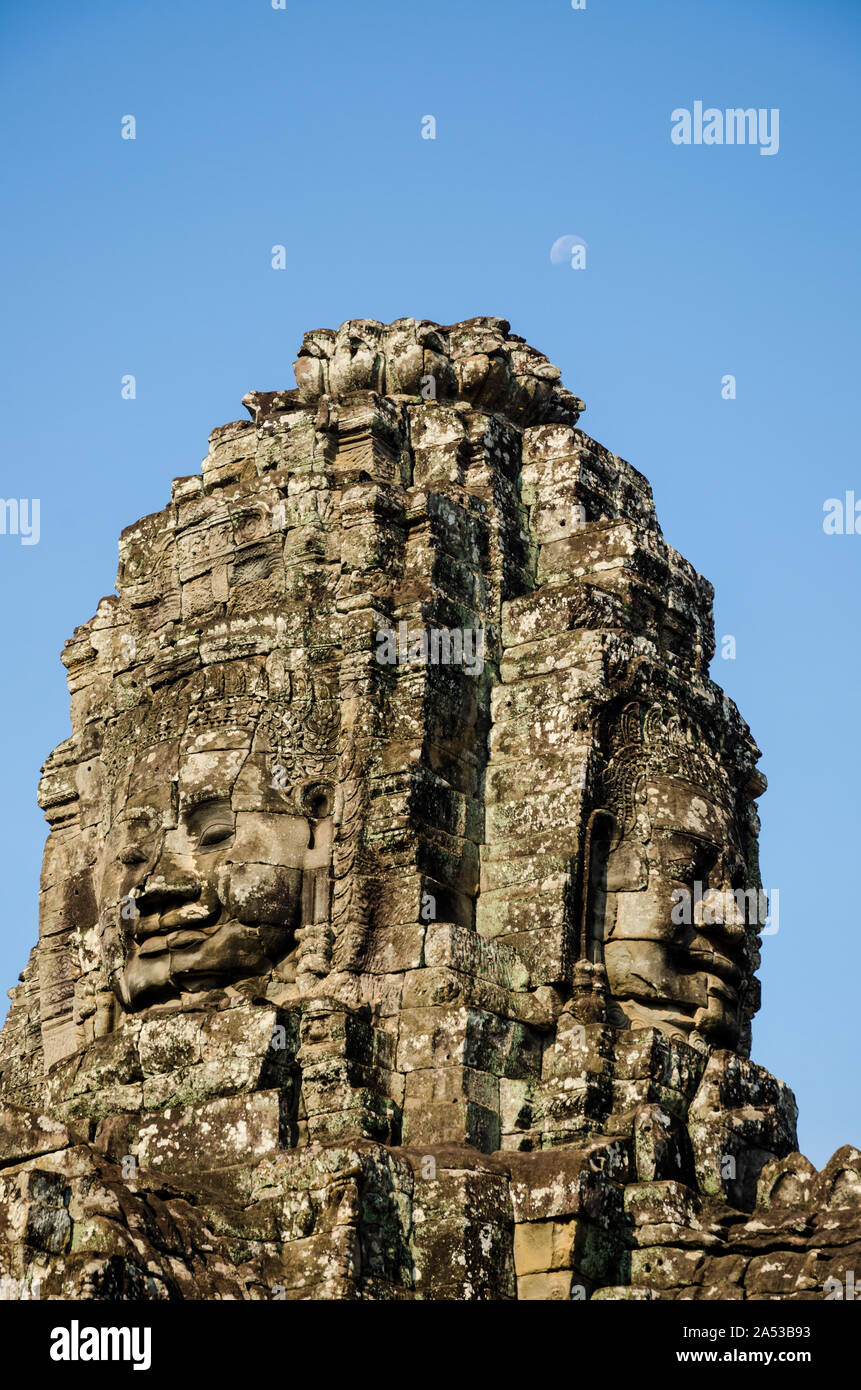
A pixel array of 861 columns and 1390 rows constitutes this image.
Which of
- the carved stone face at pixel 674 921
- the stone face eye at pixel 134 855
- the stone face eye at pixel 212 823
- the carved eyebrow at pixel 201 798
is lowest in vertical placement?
the carved stone face at pixel 674 921

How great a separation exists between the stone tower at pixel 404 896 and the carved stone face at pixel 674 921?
30mm

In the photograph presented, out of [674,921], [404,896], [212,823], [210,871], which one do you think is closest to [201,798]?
[212,823]

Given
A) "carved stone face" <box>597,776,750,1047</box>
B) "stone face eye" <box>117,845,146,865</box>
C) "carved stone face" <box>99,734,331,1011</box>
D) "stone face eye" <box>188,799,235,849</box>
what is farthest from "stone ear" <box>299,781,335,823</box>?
"carved stone face" <box>597,776,750,1047</box>

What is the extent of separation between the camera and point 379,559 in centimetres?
2058

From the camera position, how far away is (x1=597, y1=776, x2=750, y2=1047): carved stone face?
1961cm

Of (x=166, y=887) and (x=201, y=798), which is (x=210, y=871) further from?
(x=201, y=798)

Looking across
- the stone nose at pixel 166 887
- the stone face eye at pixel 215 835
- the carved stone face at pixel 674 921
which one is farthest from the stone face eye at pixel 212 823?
the carved stone face at pixel 674 921

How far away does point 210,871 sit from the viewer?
19.6m

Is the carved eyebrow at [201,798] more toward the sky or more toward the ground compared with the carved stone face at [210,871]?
more toward the sky

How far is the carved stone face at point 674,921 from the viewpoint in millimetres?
19609

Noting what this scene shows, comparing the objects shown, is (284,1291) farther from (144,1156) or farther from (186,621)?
(186,621)

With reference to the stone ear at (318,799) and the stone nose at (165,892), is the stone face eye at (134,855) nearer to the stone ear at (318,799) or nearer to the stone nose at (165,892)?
the stone nose at (165,892)

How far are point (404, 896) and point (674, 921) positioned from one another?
2.34 meters
